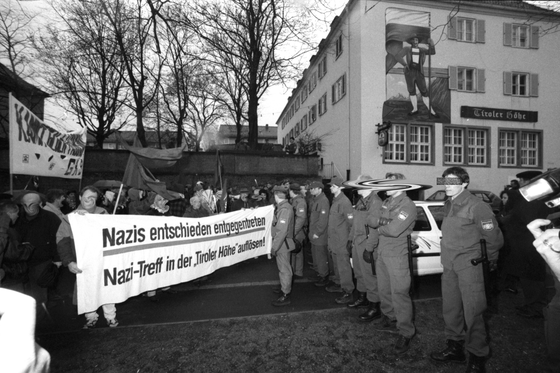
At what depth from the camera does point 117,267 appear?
412 centimetres

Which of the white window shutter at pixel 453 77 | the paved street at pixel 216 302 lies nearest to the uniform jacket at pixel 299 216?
the paved street at pixel 216 302

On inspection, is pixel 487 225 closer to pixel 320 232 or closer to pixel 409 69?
pixel 320 232

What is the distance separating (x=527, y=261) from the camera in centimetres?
445

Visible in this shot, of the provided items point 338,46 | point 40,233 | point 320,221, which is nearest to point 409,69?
point 338,46

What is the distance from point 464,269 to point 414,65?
17.4m

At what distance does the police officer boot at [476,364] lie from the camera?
2.93m

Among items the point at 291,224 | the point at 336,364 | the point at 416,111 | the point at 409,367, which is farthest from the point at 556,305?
the point at 416,111

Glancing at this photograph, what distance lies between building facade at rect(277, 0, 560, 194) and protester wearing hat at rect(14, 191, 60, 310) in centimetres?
1541

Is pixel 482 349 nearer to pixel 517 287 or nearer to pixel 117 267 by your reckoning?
pixel 517 287

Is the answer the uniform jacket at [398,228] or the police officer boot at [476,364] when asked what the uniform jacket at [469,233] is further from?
the police officer boot at [476,364]

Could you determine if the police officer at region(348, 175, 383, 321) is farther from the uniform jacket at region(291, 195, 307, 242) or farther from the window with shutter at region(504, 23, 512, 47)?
the window with shutter at region(504, 23, 512, 47)

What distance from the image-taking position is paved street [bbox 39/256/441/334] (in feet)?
14.1

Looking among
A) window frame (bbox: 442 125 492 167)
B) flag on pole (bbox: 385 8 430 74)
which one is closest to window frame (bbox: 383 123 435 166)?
window frame (bbox: 442 125 492 167)

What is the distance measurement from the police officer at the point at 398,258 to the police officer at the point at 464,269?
38 centimetres
